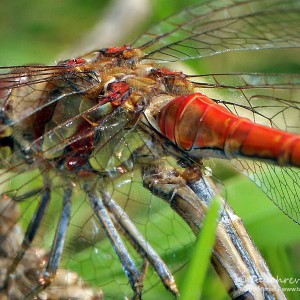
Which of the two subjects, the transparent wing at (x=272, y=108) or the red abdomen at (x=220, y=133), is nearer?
the red abdomen at (x=220, y=133)

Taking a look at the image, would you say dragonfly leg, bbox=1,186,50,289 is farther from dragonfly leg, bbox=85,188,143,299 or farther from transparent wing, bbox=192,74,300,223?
transparent wing, bbox=192,74,300,223

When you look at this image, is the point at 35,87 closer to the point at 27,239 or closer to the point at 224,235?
the point at 27,239

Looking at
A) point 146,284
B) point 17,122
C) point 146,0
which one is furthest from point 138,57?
point 146,0

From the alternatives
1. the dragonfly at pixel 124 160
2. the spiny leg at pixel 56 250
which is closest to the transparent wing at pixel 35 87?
the dragonfly at pixel 124 160

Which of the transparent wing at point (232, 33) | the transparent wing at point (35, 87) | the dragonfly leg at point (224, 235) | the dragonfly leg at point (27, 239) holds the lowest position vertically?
Answer: the dragonfly leg at point (224, 235)

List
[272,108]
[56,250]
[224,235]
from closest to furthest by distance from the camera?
[224,235], [272,108], [56,250]

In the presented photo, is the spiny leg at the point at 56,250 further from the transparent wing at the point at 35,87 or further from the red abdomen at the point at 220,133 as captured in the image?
the red abdomen at the point at 220,133

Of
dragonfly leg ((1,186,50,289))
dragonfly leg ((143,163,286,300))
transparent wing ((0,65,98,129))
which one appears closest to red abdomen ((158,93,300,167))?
dragonfly leg ((143,163,286,300))

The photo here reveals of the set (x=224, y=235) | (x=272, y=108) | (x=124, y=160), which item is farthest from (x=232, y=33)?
(x=224, y=235)
